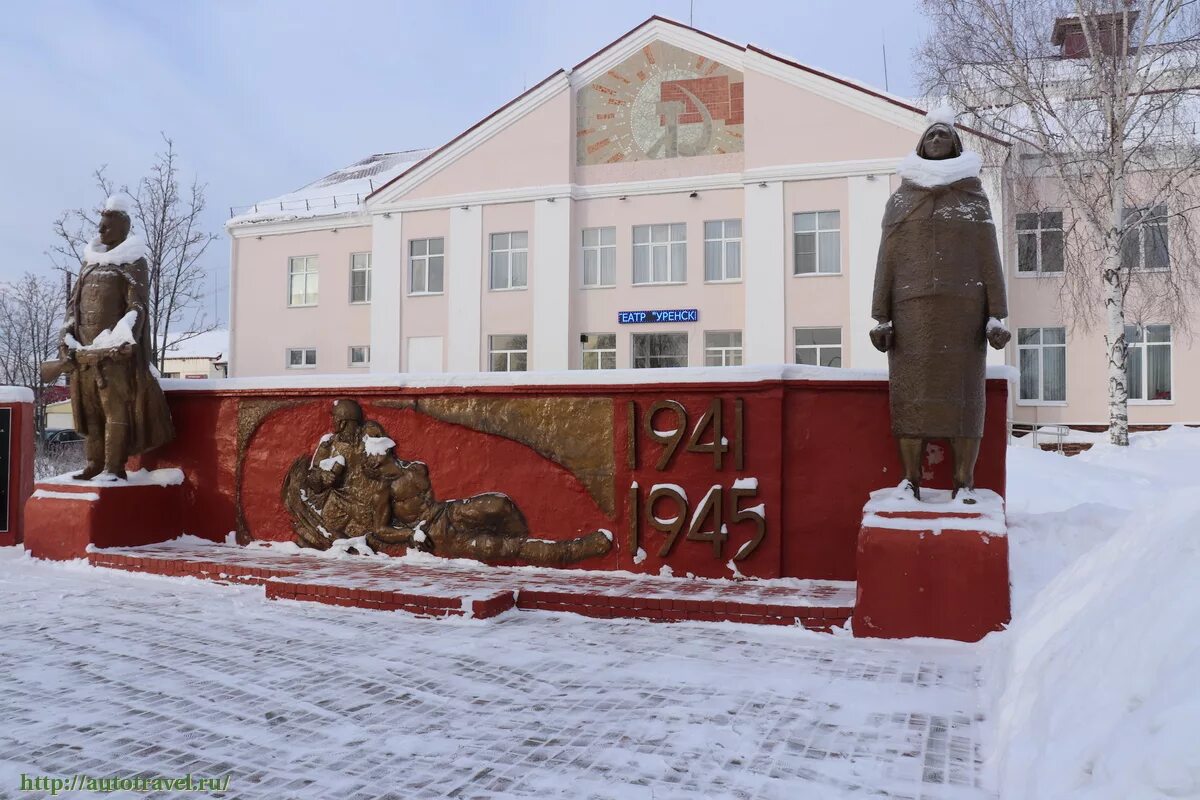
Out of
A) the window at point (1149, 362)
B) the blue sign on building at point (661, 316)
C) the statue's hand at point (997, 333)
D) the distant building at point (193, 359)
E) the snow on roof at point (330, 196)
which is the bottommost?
the statue's hand at point (997, 333)

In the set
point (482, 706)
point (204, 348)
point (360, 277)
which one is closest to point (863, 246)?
point (360, 277)

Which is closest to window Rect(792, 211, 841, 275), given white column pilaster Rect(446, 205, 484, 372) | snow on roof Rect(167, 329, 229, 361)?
white column pilaster Rect(446, 205, 484, 372)

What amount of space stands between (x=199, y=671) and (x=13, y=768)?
4.16ft

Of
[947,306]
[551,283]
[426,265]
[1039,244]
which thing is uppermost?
[426,265]

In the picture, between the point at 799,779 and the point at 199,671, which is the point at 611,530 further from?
the point at 799,779

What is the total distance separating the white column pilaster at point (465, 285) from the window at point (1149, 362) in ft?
52.9

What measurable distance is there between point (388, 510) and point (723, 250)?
16.2m

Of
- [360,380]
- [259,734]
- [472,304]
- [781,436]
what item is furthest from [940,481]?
[472,304]

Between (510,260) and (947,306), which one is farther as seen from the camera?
(510,260)

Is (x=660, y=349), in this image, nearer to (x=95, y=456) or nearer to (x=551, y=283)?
(x=551, y=283)

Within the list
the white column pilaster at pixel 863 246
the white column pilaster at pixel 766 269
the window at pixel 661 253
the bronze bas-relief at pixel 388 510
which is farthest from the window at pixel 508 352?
the bronze bas-relief at pixel 388 510

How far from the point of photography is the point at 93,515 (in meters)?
7.61

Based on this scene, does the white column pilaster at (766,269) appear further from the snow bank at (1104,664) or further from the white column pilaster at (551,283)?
the snow bank at (1104,664)

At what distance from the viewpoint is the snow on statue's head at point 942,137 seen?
17.9 ft
